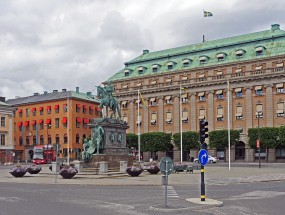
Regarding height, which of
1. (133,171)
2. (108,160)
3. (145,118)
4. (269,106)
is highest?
(269,106)

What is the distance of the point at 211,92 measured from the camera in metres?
102

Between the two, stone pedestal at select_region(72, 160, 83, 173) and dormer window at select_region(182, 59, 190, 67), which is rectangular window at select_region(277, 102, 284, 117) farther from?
stone pedestal at select_region(72, 160, 83, 173)

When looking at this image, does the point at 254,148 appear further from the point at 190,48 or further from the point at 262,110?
the point at 190,48

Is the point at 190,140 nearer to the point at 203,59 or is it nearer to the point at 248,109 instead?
the point at 248,109

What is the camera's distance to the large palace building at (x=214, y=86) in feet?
309

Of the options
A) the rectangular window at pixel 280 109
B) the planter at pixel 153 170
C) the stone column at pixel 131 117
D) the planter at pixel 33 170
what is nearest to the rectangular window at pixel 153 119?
the stone column at pixel 131 117

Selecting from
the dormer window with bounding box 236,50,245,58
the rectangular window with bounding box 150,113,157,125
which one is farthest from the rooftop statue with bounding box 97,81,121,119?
the rectangular window with bounding box 150,113,157,125

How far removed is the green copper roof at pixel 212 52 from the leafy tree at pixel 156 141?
16.5 meters

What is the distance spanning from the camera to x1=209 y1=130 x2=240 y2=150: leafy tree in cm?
9531

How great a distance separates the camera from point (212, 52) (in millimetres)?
107188

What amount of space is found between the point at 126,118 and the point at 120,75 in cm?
1255

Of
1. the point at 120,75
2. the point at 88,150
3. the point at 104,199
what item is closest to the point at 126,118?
the point at 120,75

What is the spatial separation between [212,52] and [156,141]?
2407cm

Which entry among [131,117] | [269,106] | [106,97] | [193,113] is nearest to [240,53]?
[269,106]
